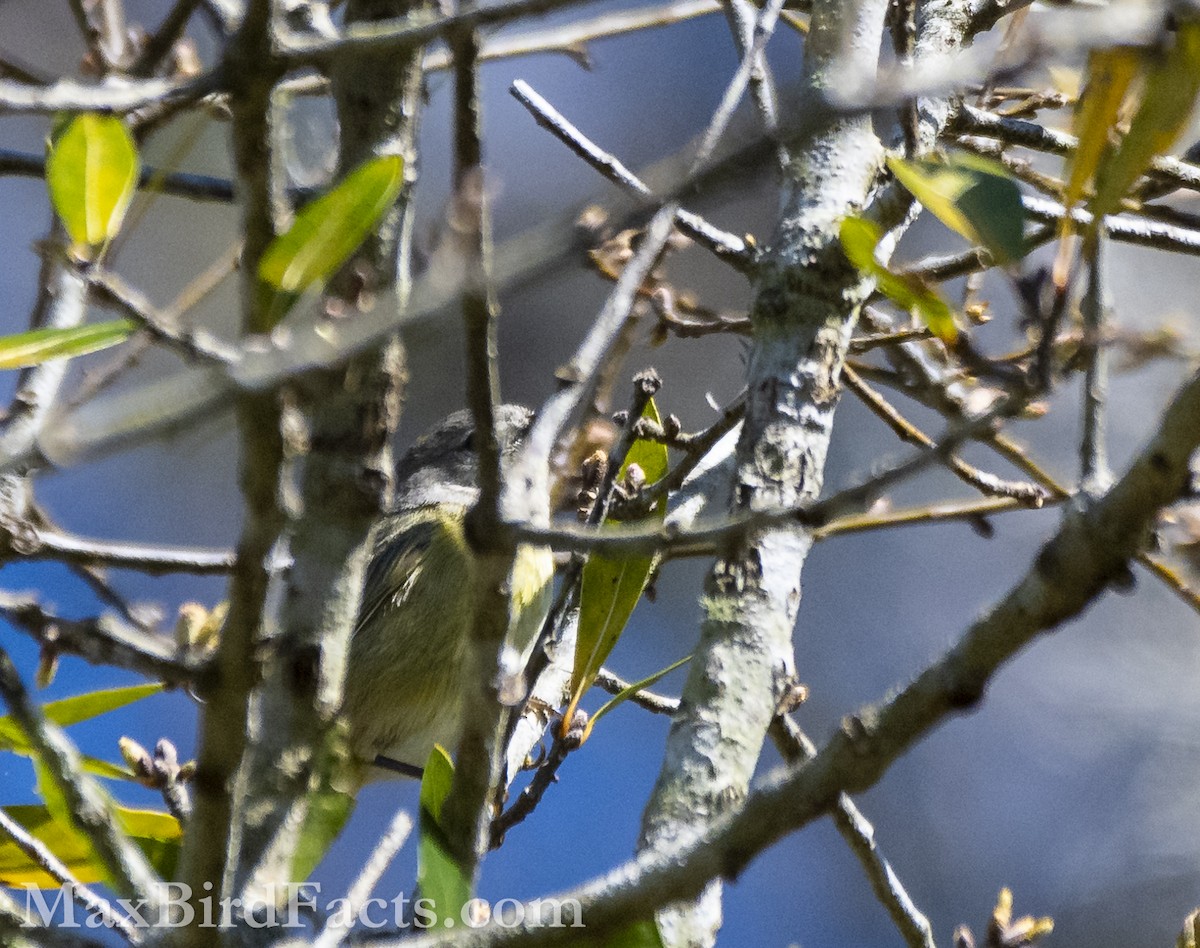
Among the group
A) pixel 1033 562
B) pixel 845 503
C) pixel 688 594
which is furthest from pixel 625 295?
pixel 688 594

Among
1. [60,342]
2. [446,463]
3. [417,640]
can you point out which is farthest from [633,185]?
[446,463]

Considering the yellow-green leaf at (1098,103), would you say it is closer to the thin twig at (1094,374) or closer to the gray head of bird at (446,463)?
the thin twig at (1094,374)

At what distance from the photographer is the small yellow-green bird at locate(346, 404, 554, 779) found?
3451 millimetres

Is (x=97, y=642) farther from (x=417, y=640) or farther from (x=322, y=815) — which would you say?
(x=417, y=640)

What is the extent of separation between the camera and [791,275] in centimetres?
225

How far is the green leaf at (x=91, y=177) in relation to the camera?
57.1 inches

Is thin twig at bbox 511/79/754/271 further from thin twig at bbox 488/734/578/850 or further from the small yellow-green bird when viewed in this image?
the small yellow-green bird

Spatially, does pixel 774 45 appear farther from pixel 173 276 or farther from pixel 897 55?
pixel 897 55

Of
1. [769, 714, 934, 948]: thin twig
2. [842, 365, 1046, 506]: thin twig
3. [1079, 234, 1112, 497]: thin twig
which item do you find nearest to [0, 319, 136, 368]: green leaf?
[1079, 234, 1112, 497]: thin twig

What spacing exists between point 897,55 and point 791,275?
380mm

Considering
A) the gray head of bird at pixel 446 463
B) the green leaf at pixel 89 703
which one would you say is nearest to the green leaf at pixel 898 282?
the green leaf at pixel 89 703

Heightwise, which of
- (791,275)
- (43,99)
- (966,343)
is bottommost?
(966,343)

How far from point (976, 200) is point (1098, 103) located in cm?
17

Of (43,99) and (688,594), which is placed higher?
(688,594)
